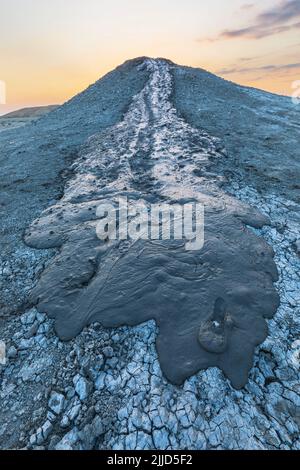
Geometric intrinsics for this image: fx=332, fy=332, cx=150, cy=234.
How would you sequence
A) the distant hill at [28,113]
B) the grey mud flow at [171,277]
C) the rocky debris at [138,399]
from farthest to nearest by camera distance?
the distant hill at [28,113] < the grey mud flow at [171,277] < the rocky debris at [138,399]

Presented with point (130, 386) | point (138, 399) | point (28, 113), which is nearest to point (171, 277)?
point (130, 386)

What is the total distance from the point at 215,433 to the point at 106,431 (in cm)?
144

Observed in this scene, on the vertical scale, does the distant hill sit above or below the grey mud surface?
above

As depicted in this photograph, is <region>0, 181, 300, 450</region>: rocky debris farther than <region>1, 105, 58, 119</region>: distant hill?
No

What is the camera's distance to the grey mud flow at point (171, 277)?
17.9ft

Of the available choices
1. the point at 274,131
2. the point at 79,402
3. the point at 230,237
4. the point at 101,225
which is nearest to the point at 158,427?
the point at 79,402

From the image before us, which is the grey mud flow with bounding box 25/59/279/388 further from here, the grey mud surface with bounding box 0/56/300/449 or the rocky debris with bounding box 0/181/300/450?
the rocky debris with bounding box 0/181/300/450

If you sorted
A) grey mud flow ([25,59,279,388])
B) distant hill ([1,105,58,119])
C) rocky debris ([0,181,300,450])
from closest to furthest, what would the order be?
rocky debris ([0,181,300,450]) → grey mud flow ([25,59,279,388]) → distant hill ([1,105,58,119])

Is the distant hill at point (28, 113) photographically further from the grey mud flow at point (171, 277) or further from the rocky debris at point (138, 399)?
the rocky debris at point (138, 399)

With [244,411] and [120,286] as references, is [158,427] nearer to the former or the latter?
[244,411]

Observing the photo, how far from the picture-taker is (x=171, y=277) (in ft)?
22.0

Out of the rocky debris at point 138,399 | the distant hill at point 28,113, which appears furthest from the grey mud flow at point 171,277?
the distant hill at point 28,113

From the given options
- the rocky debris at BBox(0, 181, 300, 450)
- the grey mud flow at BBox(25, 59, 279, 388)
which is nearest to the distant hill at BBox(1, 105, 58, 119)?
the grey mud flow at BBox(25, 59, 279, 388)

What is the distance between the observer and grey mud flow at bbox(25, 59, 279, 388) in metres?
5.46
